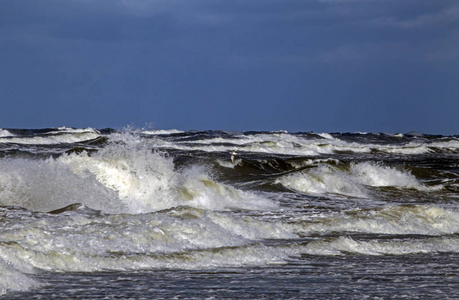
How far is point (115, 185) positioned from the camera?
683 inches

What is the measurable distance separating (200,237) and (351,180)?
42.4 feet

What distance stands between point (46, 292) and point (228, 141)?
150ft

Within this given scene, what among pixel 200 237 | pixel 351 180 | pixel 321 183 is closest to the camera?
pixel 200 237

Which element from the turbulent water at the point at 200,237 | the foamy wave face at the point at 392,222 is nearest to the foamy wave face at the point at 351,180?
the turbulent water at the point at 200,237

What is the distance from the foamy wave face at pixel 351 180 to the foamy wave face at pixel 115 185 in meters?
3.59

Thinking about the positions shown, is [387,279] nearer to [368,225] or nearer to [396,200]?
[368,225]

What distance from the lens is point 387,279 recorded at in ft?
25.2

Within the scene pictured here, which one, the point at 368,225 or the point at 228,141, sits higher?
the point at 228,141

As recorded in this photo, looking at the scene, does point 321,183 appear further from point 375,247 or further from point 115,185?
→ point 375,247

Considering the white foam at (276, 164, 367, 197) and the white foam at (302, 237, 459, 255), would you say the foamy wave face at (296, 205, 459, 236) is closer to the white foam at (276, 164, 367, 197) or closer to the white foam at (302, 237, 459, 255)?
the white foam at (302, 237, 459, 255)

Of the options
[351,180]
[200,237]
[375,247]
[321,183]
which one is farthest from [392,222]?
[351,180]

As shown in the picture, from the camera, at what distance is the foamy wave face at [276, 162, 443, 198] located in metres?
20.7

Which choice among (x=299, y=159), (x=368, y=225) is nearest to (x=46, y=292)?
(x=368, y=225)

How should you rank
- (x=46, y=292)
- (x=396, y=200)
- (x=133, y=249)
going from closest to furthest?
(x=46, y=292), (x=133, y=249), (x=396, y=200)
